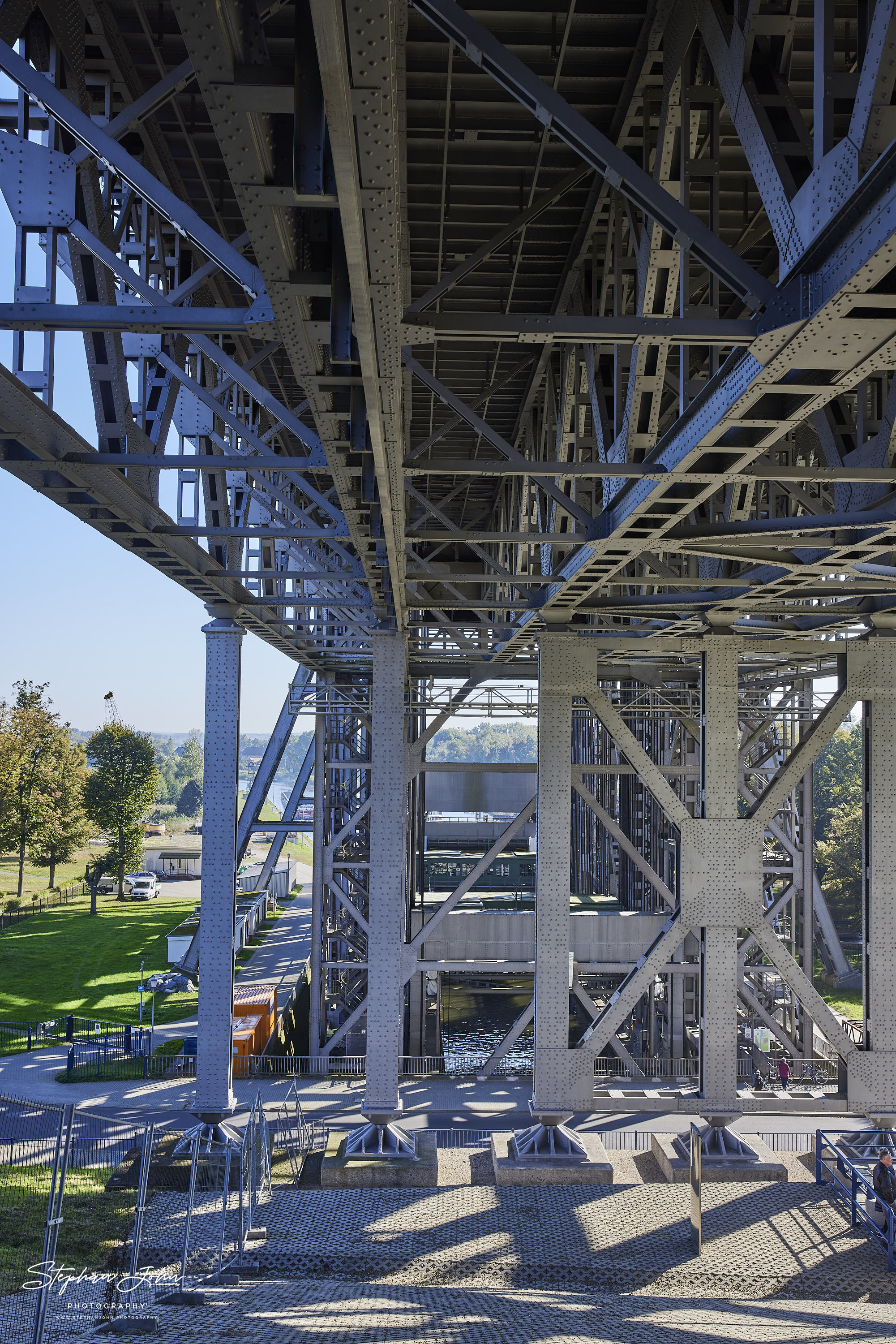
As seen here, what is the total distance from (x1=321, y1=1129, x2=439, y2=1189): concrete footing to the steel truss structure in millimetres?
919

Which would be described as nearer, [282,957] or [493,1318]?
[493,1318]

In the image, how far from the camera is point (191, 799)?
131 metres

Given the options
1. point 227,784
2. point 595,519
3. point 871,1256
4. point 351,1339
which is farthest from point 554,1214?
point 595,519

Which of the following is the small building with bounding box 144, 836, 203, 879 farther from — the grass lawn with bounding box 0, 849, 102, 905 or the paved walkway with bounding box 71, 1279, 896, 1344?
the paved walkway with bounding box 71, 1279, 896, 1344

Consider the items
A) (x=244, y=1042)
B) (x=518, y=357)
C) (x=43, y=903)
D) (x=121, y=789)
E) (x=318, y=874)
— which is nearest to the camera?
(x=518, y=357)

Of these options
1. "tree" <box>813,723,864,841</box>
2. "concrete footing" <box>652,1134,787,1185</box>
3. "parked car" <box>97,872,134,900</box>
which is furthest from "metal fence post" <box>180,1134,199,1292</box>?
"tree" <box>813,723,864,841</box>

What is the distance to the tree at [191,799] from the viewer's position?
130625mm

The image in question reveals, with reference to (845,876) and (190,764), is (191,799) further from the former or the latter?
(845,876)

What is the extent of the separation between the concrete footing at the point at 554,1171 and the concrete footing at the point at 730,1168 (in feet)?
3.57

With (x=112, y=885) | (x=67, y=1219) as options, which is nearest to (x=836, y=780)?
(x=112, y=885)

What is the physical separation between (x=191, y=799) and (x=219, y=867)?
392 feet

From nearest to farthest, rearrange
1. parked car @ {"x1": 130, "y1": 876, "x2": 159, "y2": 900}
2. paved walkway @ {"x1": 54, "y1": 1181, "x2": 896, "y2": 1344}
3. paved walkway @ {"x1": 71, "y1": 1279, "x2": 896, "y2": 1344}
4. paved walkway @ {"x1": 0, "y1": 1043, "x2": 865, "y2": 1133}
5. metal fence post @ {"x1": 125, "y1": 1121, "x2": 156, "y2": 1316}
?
paved walkway @ {"x1": 71, "y1": 1279, "x2": 896, "y2": 1344}, paved walkway @ {"x1": 54, "y1": 1181, "x2": 896, "y2": 1344}, metal fence post @ {"x1": 125, "y1": 1121, "x2": 156, "y2": 1316}, paved walkway @ {"x1": 0, "y1": 1043, "x2": 865, "y2": 1133}, parked car @ {"x1": 130, "y1": 876, "x2": 159, "y2": 900}

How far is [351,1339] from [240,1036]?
1627 centimetres

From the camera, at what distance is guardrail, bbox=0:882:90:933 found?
4509 centimetres
